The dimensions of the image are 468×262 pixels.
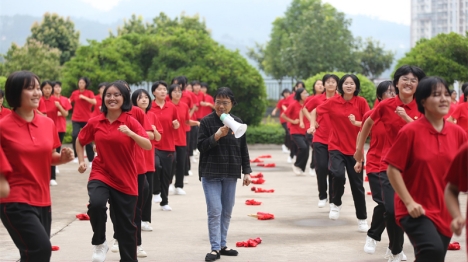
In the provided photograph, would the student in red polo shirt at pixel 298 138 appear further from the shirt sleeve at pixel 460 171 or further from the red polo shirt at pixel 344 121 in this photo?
the shirt sleeve at pixel 460 171

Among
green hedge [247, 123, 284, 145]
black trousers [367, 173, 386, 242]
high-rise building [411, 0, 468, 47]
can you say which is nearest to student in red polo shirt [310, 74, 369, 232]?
black trousers [367, 173, 386, 242]

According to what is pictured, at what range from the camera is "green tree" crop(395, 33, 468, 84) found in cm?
2169

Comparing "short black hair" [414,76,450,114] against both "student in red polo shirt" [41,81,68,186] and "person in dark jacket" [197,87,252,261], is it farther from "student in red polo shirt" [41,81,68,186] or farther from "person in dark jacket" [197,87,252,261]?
"student in red polo shirt" [41,81,68,186]

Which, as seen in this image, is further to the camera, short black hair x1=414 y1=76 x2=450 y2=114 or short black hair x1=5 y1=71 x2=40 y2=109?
short black hair x1=5 y1=71 x2=40 y2=109

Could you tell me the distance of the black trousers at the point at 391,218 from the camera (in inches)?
292

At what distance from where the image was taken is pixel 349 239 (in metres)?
9.36

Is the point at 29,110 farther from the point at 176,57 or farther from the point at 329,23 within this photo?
the point at 329,23

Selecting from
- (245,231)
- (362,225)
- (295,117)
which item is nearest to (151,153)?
(245,231)

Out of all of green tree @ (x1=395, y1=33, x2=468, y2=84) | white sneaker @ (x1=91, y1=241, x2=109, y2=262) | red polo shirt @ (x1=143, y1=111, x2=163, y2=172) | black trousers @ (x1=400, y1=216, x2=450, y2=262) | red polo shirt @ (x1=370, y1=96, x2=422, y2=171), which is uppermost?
green tree @ (x1=395, y1=33, x2=468, y2=84)

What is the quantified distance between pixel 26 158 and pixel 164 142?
18.7 ft

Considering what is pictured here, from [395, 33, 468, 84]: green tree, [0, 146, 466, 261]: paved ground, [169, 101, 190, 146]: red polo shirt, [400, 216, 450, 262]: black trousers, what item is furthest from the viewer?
[395, 33, 468, 84]: green tree

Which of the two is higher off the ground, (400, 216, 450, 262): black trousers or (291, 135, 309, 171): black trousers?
(400, 216, 450, 262): black trousers

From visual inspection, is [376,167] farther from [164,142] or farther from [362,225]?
[164,142]

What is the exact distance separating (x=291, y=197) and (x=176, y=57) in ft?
45.0
